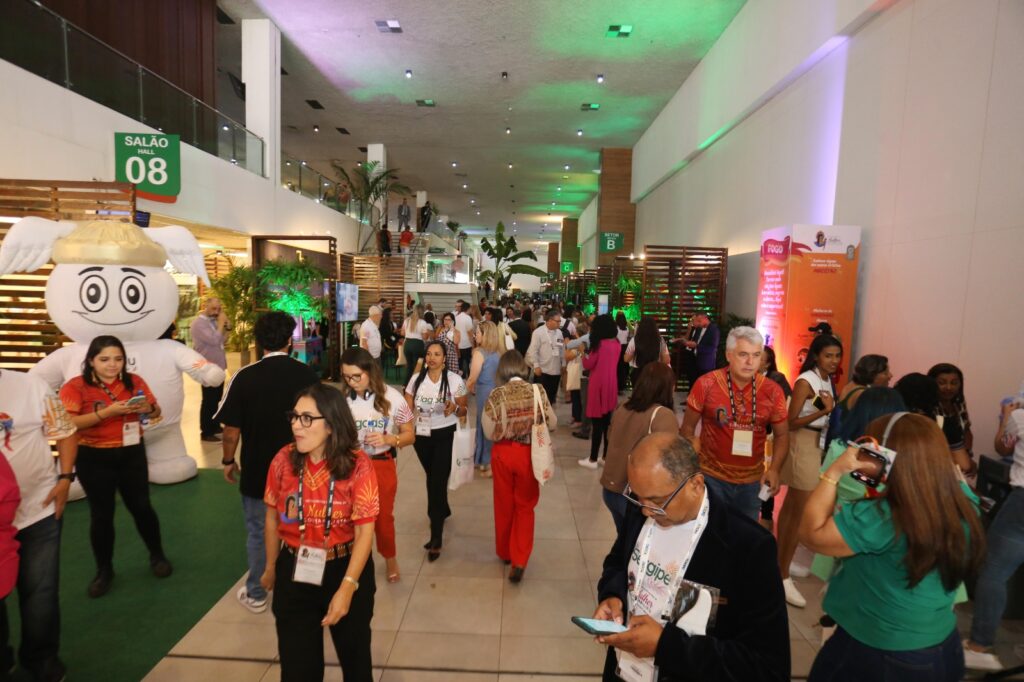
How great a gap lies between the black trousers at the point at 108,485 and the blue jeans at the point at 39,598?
0.80 meters

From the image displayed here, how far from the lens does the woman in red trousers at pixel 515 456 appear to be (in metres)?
3.55

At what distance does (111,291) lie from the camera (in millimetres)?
4109

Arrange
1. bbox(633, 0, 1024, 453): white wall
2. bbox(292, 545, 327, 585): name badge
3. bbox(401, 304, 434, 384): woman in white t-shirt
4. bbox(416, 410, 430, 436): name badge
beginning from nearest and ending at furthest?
bbox(292, 545, 327, 585): name badge, bbox(416, 410, 430, 436): name badge, bbox(633, 0, 1024, 453): white wall, bbox(401, 304, 434, 384): woman in white t-shirt

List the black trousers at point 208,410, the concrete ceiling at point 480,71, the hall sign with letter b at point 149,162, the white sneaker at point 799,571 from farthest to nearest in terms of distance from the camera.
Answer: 1. the concrete ceiling at point 480,71
2. the hall sign with letter b at point 149,162
3. the black trousers at point 208,410
4. the white sneaker at point 799,571

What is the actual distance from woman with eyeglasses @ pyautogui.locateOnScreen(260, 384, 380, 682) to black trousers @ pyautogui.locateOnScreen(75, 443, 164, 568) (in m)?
2.04

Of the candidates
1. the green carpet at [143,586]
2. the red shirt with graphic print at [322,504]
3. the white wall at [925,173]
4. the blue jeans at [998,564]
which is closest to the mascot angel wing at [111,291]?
the green carpet at [143,586]

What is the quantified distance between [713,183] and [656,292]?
315 cm

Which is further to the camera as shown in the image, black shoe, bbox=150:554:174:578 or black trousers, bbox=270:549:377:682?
black shoe, bbox=150:554:174:578

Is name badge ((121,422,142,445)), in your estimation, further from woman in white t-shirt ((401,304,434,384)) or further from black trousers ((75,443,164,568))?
woman in white t-shirt ((401,304,434,384))

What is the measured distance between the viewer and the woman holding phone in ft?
11.4

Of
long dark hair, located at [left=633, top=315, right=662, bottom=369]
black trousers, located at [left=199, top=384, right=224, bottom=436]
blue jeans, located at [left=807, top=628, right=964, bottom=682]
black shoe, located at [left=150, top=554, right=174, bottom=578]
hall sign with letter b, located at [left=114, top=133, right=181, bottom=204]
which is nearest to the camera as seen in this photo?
blue jeans, located at [left=807, top=628, right=964, bottom=682]

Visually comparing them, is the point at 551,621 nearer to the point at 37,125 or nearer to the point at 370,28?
the point at 37,125

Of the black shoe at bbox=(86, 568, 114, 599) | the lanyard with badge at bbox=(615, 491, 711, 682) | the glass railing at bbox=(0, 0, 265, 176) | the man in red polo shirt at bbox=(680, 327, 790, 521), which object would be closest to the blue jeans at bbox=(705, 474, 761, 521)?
the man in red polo shirt at bbox=(680, 327, 790, 521)

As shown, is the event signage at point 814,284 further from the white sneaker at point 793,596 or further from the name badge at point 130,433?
the name badge at point 130,433
